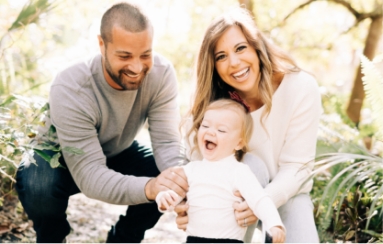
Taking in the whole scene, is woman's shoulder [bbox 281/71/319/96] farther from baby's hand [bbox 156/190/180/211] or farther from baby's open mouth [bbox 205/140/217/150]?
baby's hand [bbox 156/190/180/211]

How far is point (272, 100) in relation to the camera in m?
2.54

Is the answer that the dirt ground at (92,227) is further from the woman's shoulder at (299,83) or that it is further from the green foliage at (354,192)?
the woman's shoulder at (299,83)

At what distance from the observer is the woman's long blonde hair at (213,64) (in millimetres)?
2461

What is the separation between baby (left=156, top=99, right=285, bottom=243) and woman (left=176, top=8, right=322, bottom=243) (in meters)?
0.27

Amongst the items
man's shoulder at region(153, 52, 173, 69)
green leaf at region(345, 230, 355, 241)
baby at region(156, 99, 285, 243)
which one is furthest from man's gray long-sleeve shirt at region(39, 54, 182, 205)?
green leaf at region(345, 230, 355, 241)

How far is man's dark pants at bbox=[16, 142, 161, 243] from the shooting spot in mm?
2693

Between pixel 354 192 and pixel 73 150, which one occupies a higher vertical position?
pixel 73 150

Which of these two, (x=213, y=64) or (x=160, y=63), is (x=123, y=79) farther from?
(x=213, y=64)

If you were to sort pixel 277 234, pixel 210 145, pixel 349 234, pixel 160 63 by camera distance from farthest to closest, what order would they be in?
pixel 160 63
pixel 349 234
pixel 210 145
pixel 277 234

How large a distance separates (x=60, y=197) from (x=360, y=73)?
349cm

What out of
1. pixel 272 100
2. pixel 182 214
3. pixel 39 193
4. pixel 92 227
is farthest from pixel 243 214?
pixel 92 227

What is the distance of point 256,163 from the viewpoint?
239 centimetres

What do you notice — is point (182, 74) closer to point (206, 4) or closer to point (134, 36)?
point (206, 4)

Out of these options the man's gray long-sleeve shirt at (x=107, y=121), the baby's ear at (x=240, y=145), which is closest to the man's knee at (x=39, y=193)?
the man's gray long-sleeve shirt at (x=107, y=121)
